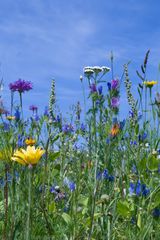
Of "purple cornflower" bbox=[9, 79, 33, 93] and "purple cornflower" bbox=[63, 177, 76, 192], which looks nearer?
"purple cornflower" bbox=[63, 177, 76, 192]

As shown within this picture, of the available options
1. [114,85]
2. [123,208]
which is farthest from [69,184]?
[114,85]

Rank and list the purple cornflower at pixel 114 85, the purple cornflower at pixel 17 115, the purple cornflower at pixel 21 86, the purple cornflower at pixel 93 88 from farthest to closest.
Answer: the purple cornflower at pixel 21 86 → the purple cornflower at pixel 17 115 → the purple cornflower at pixel 93 88 → the purple cornflower at pixel 114 85

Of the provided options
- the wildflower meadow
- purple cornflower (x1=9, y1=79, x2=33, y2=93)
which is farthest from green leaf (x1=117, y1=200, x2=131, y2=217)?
purple cornflower (x1=9, y1=79, x2=33, y2=93)

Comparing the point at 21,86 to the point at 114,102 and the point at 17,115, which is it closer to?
the point at 17,115

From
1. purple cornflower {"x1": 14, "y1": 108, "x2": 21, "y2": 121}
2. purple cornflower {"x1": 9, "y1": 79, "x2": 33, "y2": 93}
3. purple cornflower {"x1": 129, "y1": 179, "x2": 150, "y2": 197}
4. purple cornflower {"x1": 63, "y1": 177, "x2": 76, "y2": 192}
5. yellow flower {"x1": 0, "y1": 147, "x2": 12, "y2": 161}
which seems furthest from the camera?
purple cornflower {"x1": 9, "y1": 79, "x2": 33, "y2": 93}

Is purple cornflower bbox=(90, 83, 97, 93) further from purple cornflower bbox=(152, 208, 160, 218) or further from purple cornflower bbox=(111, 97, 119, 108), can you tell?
purple cornflower bbox=(152, 208, 160, 218)

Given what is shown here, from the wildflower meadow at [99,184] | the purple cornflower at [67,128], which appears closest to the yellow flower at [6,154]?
the wildflower meadow at [99,184]

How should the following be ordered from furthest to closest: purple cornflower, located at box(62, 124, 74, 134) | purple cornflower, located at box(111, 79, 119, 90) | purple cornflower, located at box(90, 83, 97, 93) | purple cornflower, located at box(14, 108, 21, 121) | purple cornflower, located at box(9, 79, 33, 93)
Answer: purple cornflower, located at box(62, 124, 74, 134) < purple cornflower, located at box(9, 79, 33, 93) < purple cornflower, located at box(14, 108, 21, 121) < purple cornflower, located at box(90, 83, 97, 93) < purple cornflower, located at box(111, 79, 119, 90)

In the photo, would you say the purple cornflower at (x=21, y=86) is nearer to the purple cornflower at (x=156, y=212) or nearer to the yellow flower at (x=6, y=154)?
the purple cornflower at (x=156, y=212)

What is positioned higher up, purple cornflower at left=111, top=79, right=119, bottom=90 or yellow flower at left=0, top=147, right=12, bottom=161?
purple cornflower at left=111, top=79, right=119, bottom=90

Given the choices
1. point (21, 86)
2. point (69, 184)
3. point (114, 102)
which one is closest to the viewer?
point (114, 102)

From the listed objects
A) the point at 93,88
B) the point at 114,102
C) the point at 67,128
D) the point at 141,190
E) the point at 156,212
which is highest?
the point at 67,128

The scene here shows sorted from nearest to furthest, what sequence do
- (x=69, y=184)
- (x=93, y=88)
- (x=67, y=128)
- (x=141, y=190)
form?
1. (x=141, y=190)
2. (x=93, y=88)
3. (x=69, y=184)
4. (x=67, y=128)

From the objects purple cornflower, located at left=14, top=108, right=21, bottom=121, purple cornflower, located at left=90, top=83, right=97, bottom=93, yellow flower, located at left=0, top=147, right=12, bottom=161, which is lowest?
yellow flower, located at left=0, top=147, right=12, bottom=161
